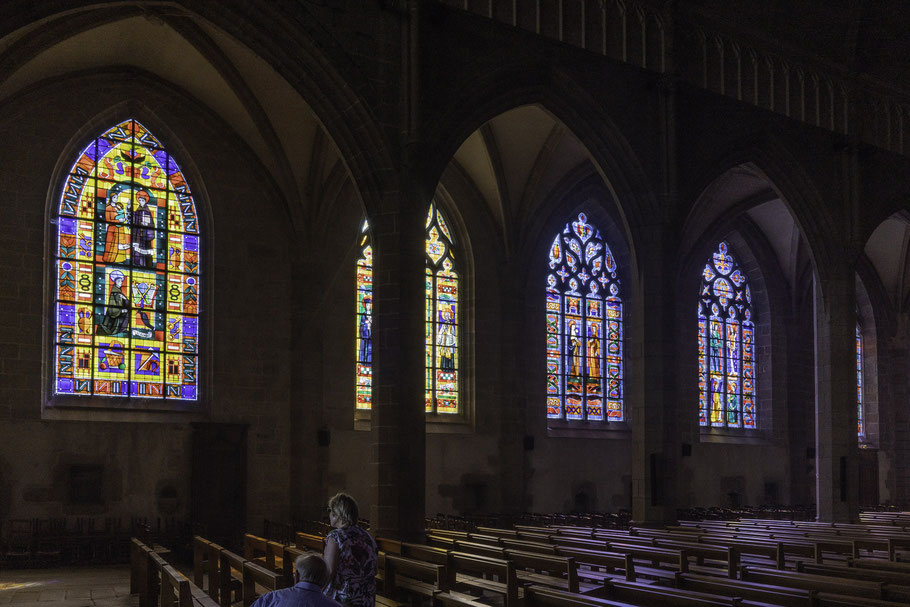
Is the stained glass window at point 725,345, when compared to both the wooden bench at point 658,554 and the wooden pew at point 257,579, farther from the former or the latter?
the wooden pew at point 257,579

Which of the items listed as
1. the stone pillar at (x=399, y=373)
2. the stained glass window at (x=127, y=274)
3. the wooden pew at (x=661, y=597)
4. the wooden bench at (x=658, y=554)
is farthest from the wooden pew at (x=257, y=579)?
the stained glass window at (x=127, y=274)

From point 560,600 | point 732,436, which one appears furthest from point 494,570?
point 732,436

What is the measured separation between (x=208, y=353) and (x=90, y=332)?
211 cm

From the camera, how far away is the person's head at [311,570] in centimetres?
482

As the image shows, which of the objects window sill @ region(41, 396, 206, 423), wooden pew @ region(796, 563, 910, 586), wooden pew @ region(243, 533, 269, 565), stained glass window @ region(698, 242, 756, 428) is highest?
stained glass window @ region(698, 242, 756, 428)

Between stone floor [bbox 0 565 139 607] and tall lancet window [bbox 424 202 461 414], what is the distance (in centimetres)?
763

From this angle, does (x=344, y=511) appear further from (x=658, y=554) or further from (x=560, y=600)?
(x=658, y=554)

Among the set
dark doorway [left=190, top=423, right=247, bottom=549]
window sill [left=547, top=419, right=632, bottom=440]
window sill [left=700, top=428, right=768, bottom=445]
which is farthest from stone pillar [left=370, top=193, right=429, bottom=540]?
window sill [left=700, top=428, right=768, bottom=445]

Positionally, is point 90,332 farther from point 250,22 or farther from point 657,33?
point 657,33

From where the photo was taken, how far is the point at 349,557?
612cm

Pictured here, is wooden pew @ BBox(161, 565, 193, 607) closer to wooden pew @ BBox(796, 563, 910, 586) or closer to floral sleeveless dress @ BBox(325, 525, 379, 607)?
floral sleeveless dress @ BBox(325, 525, 379, 607)

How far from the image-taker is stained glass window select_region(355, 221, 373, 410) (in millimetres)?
19469

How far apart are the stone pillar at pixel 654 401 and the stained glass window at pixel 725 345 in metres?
9.20

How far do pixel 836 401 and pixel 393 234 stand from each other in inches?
406
